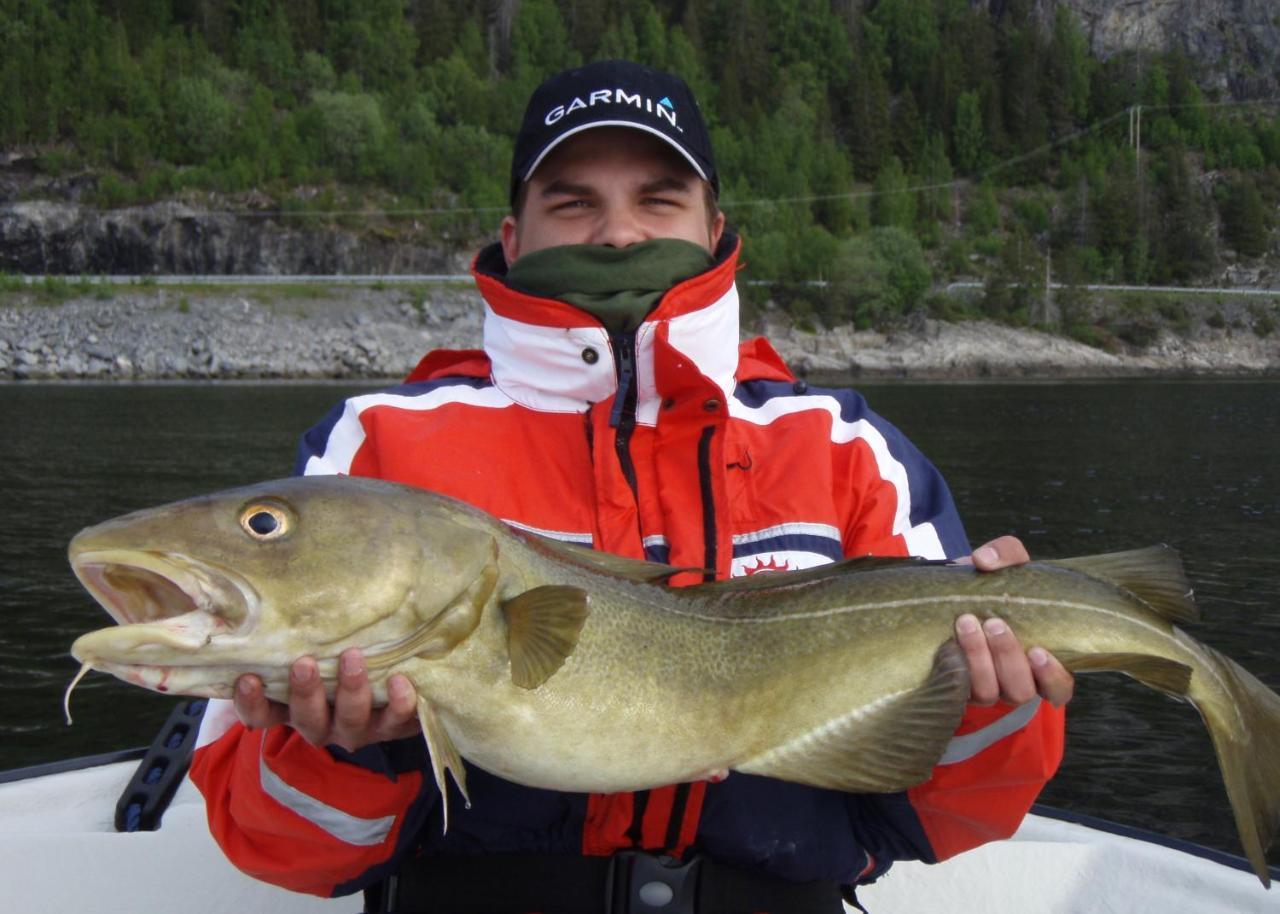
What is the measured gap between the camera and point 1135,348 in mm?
93562

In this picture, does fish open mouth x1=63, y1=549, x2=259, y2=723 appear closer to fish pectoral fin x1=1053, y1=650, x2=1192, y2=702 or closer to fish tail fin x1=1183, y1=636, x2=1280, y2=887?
fish pectoral fin x1=1053, y1=650, x2=1192, y2=702

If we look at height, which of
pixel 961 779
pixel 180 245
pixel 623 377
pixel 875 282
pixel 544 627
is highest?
pixel 623 377

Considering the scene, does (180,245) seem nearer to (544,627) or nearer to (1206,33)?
(544,627)

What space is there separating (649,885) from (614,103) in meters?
2.47

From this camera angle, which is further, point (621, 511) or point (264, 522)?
point (621, 511)

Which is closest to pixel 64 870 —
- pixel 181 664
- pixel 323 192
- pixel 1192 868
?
pixel 181 664

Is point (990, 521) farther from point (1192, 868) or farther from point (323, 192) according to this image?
point (323, 192)

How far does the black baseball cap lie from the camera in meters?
3.85

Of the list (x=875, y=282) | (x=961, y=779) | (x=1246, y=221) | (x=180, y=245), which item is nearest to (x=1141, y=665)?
(x=961, y=779)

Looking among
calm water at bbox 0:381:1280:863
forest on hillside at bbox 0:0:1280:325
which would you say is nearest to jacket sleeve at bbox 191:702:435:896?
calm water at bbox 0:381:1280:863

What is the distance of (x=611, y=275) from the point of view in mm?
3758

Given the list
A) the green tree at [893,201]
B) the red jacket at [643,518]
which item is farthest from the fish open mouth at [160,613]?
the green tree at [893,201]

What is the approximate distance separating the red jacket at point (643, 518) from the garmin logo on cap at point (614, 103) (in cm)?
52

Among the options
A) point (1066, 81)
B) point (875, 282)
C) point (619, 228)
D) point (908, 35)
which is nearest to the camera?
point (619, 228)
